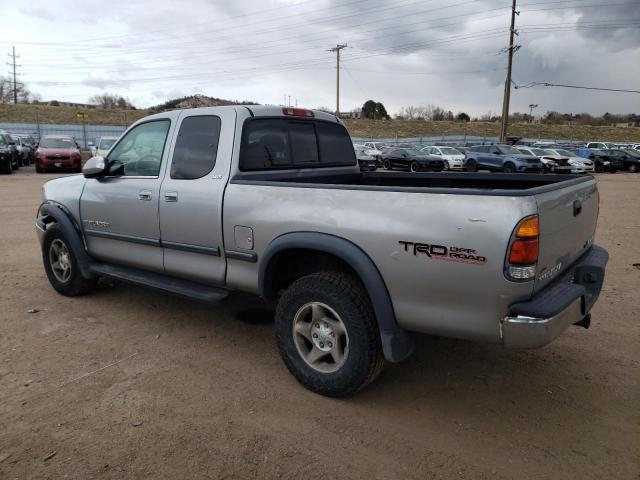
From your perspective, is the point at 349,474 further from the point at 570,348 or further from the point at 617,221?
the point at 617,221

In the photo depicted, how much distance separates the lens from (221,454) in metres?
2.73

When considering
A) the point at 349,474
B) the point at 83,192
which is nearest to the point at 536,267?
the point at 349,474

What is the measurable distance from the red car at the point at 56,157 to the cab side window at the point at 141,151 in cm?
1995

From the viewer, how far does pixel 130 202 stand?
4.43m

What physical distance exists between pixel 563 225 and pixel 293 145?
2.30 meters

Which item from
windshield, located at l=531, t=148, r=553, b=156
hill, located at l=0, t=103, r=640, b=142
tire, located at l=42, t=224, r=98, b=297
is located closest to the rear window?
tire, located at l=42, t=224, r=98, b=297

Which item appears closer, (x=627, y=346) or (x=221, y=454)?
(x=221, y=454)

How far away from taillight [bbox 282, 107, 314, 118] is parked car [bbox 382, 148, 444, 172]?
954 inches

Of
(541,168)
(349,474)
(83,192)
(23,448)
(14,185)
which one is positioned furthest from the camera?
(541,168)

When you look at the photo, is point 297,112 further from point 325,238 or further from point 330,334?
point 330,334

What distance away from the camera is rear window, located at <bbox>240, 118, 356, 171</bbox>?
13.0 ft

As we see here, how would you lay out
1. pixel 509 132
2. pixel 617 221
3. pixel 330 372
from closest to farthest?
pixel 330 372, pixel 617 221, pixel 509 132

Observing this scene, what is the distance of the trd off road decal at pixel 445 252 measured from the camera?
258cm

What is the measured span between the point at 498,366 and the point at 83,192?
4.13 metres
